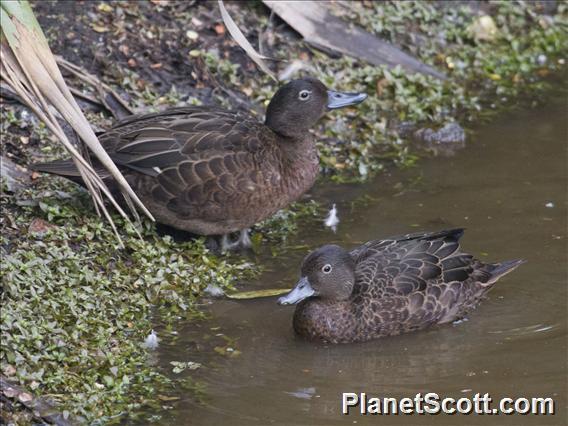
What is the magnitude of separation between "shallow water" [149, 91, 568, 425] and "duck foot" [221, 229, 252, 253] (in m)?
0.26

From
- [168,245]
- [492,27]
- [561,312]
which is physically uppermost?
[492,27]

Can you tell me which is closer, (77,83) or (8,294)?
(8,294)

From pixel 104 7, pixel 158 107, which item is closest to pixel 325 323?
pixel 158 107

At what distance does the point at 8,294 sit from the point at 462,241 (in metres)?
3.34

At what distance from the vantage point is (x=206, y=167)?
7.88m

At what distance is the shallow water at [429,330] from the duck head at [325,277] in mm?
305

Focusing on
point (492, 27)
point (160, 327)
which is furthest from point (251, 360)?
point (492, 27)

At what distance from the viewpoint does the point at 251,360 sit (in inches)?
268

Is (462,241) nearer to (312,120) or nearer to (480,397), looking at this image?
(312,120)

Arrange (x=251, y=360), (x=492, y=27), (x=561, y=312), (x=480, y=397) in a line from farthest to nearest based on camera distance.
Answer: (x=492, y=27)
(x=561, y=312)
(x=251, y=360)
(x=480, y=397)

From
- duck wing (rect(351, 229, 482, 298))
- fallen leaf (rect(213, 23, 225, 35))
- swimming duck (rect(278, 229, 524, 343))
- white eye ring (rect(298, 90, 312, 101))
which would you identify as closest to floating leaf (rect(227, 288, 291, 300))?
swimming duck (rect(278, 229, 524, 343))

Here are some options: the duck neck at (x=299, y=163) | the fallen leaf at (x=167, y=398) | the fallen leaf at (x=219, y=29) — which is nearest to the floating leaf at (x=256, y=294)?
the duck neck at (x=299, y=163)

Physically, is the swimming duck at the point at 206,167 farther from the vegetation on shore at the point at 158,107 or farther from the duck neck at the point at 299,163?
the vegetation on shore at the point at 158,107

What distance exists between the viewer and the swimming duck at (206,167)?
787 cm
